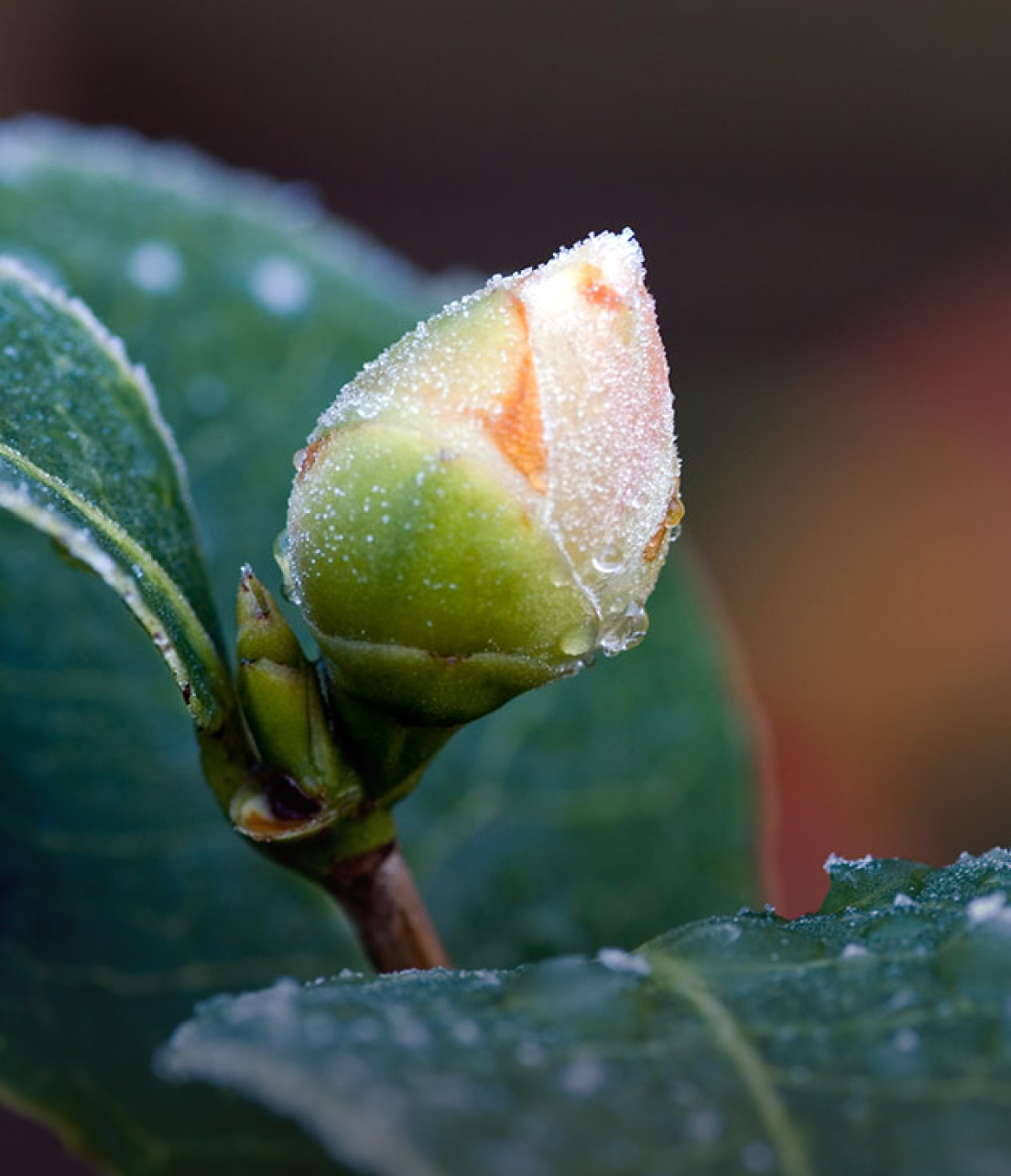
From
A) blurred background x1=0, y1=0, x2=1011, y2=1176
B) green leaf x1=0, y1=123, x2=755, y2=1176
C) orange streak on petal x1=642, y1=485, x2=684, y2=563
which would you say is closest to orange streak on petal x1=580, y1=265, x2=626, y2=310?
orange streak on petal x1=642, y1=485, x2=684, y2=563

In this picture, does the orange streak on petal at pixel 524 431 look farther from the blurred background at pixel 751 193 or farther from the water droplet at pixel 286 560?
the blurred background at pixel 751 193

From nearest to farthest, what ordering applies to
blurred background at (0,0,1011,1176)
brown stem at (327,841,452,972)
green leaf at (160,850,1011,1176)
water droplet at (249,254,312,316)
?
green leaf at (160,850,1011,1176)
brown stem at (327,841,452,972)
water droplet at (249,254,312,316)
blurred background at (0,0,1011,1176)

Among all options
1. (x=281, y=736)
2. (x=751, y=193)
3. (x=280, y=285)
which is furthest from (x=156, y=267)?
(x=751, y=193)

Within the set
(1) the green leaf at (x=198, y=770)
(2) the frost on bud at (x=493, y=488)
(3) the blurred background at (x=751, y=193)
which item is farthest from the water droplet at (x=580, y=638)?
(3) the blurred background at (x=751, y=193)

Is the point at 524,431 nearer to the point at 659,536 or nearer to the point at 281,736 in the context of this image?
the point at 659,536

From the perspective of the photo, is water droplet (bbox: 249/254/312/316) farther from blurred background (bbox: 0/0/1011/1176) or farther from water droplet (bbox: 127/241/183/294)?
blurred background (bbox: 0/0/1011/1176)

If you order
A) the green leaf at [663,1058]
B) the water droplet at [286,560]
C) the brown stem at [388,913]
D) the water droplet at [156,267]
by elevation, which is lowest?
the green leaf at [663,1058]

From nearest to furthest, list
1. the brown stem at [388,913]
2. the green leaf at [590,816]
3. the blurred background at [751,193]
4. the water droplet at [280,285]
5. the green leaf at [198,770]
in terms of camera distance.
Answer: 1. the brown stem at [388,913]
2. the green leaf at [198,770]
3. the green leaf at [590,816]
4. the water droplet at [280,285]
5. the blurred background at [751,193]
